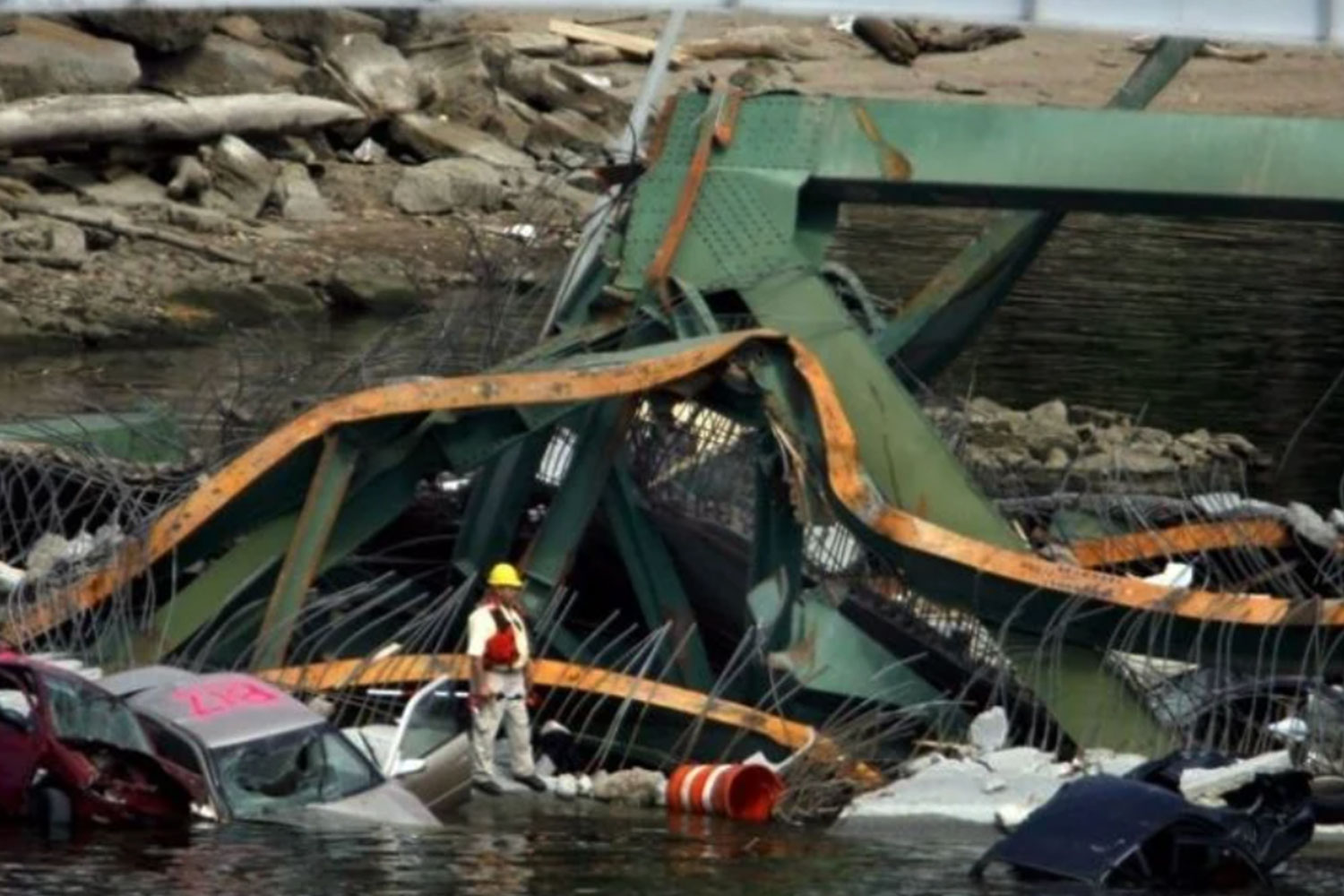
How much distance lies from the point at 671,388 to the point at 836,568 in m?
1.97

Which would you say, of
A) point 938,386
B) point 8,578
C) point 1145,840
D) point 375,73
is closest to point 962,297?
point 938,386

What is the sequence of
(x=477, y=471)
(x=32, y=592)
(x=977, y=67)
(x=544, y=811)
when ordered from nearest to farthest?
(x=544, y=811)
(x=32, y=592)
(x=477, y=471)
(x=977, y=67)

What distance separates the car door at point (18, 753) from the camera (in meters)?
19.4

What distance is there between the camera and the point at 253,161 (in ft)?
159

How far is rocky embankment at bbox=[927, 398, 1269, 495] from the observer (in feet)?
105

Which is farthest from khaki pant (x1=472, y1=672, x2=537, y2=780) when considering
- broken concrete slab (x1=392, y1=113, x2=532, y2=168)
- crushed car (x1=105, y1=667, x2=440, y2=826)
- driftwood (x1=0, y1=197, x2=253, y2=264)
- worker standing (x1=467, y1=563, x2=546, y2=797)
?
broken concrete slab (x1=392, y1=113, x2=532, y2=168)

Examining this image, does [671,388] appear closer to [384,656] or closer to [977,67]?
[384,656]

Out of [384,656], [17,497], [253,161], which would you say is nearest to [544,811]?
[384,656]

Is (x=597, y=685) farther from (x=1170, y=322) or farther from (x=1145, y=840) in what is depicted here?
(x=1170, y=322)

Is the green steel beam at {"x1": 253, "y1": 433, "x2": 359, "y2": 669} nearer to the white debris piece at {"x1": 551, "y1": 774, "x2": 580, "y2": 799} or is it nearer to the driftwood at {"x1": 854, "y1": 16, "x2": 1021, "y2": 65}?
the white debris piece at {"x1": 551, "y1": 774, "x2": 580, "y2": 799}

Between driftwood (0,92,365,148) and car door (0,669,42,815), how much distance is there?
27.7 m

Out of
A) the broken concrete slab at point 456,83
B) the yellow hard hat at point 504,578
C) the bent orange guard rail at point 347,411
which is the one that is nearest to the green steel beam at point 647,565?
the bent orange guard rail at point 347,411

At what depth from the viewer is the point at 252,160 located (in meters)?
48.6

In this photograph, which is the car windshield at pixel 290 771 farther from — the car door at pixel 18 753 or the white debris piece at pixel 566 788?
the white debris piece at pixel 566 788
